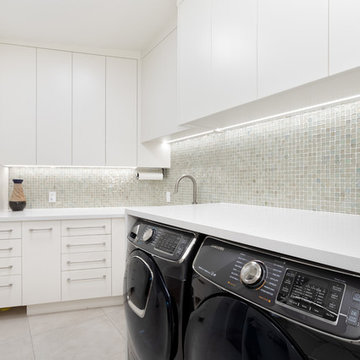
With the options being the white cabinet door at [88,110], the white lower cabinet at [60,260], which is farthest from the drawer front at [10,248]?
the white cabinet door at [88,110]

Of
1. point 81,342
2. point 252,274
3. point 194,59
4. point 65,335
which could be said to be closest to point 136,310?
point 252,274

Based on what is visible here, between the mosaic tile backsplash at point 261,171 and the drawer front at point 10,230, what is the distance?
2.07 ft

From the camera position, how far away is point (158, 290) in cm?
130

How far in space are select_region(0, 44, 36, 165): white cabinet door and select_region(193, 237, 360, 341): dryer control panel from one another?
98.0 inches

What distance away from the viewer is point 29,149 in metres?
2.92

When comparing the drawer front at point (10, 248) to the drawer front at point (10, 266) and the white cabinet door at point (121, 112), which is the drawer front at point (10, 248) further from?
the white cabinet door at point (121, 112)

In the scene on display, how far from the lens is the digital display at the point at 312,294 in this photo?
2.17ft

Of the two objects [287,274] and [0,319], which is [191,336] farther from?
[0,319]

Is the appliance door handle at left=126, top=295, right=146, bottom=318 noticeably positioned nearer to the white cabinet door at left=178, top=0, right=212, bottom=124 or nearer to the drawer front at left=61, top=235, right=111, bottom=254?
the white cabinet door at left=178, top=0, right=212, bottom=124

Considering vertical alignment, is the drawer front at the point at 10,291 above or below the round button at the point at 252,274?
below

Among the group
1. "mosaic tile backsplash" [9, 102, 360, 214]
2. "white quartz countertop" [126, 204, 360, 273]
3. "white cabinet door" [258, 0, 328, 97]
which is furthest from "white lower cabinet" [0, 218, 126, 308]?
"white cabinet door" [258, 0, 328, 97]

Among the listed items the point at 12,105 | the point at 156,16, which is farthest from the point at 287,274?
the point at 12,105

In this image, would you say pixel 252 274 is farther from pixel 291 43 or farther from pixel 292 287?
pixel 291 43

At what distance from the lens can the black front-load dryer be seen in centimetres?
119
